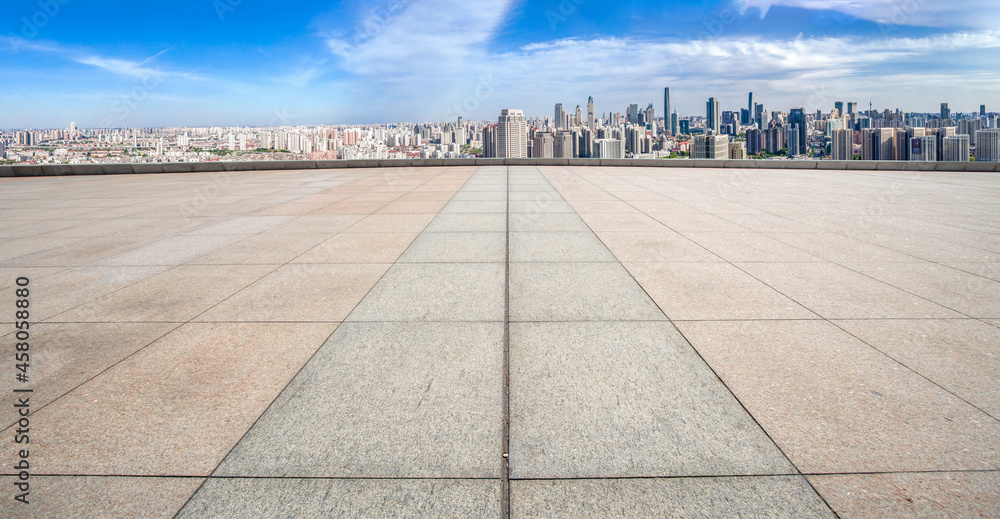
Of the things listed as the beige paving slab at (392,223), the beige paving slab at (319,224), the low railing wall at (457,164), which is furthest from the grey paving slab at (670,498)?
the low railing wall at (457,164)

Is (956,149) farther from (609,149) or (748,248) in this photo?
(748,248)

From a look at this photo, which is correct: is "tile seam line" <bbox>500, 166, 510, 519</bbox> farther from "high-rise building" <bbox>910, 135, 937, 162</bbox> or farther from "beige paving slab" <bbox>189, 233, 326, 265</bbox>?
"high-rise building" <bbox>910, 135, 937, 162</bbox>

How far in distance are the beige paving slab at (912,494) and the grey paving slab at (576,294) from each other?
227 centimetres

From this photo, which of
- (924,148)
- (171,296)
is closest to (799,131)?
(924,148)

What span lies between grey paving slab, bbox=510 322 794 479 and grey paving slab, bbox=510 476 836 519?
69mm

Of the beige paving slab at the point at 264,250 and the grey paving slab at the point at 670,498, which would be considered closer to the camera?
the grey paving slab at the point at 670,498

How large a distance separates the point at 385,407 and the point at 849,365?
10.6 ft

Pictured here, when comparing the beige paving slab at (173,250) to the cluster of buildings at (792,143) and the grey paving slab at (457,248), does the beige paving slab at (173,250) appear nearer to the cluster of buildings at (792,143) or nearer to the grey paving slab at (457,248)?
the grey paving slab at (457,248)

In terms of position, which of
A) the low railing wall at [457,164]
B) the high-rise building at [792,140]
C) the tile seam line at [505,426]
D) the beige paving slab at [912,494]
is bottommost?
the beige paving slab at [912,494]

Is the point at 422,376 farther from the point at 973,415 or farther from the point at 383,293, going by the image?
the point at 973,415

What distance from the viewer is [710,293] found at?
17.8 feet

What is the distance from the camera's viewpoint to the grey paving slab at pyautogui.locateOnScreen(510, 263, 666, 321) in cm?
481

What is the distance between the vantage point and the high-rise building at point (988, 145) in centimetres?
2633

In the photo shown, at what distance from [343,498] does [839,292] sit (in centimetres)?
530
